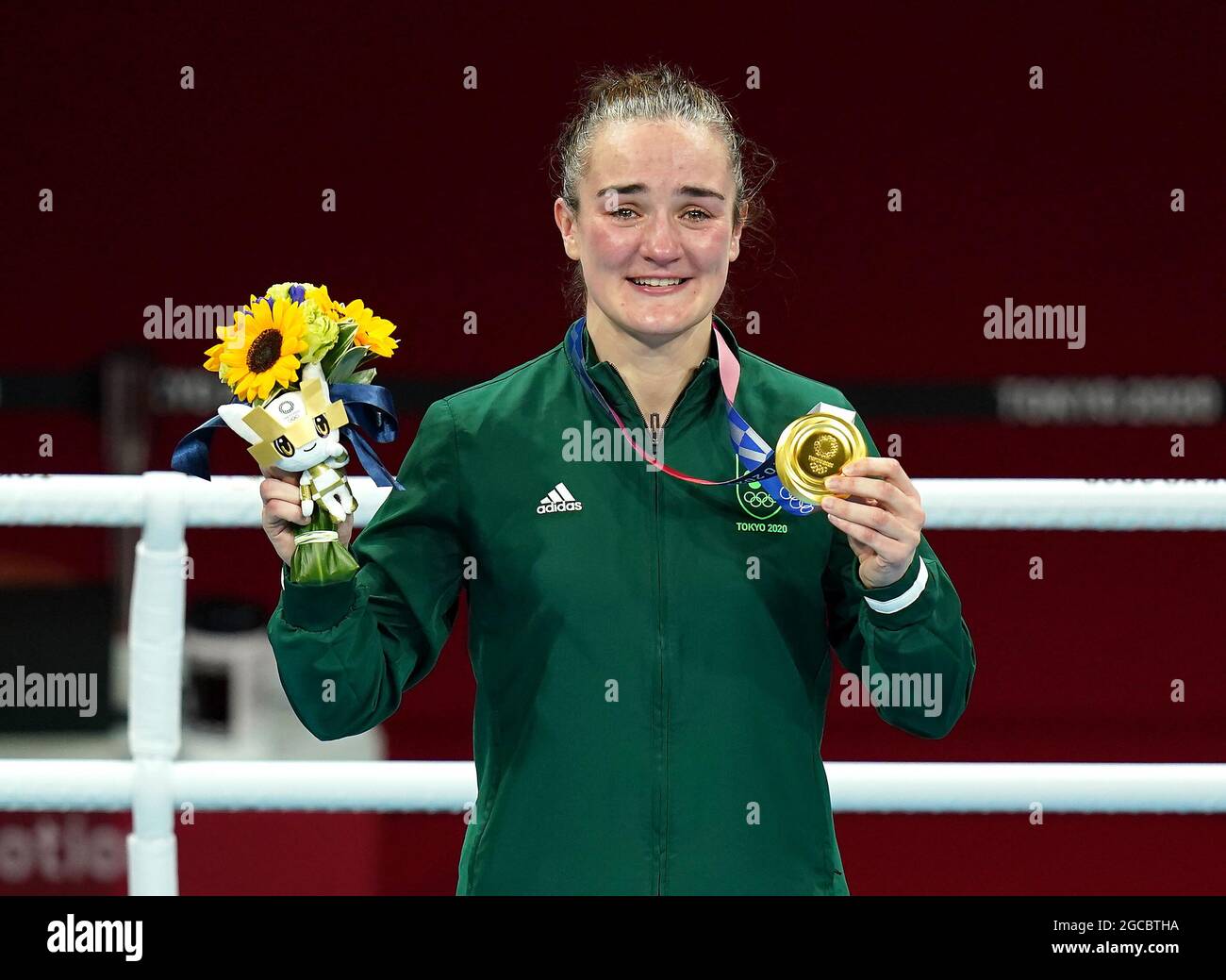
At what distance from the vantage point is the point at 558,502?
120cm

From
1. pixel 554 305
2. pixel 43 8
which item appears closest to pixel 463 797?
pixel 554 305

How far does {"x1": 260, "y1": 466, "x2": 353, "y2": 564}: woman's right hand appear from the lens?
3.62 feet

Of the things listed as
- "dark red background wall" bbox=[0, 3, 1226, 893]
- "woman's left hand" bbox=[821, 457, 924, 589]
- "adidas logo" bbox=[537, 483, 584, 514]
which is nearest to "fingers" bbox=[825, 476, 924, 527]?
"woman's left hand" bbox=[821, 457, 924, 589]

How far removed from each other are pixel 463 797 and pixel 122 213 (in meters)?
2.60

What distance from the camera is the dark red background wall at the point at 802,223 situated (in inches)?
148

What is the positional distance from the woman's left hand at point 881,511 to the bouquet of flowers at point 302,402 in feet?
1.15

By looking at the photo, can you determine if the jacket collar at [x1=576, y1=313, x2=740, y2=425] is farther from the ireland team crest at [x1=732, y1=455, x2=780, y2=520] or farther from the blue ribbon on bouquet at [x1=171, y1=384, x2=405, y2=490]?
the blue ribbon on bouquet at [x1=171, y1=384, x2=405, y2=490]

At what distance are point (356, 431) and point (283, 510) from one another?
126 mm

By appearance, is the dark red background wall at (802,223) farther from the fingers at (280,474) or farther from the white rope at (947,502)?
the fingers at (280,474)

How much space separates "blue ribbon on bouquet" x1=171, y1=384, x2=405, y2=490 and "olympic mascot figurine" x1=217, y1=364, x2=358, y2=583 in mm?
35

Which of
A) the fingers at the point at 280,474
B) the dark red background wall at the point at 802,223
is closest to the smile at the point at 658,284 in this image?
the fingers at the point at 280,474

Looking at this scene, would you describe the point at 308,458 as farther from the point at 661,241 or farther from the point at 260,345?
the point at 661,241
